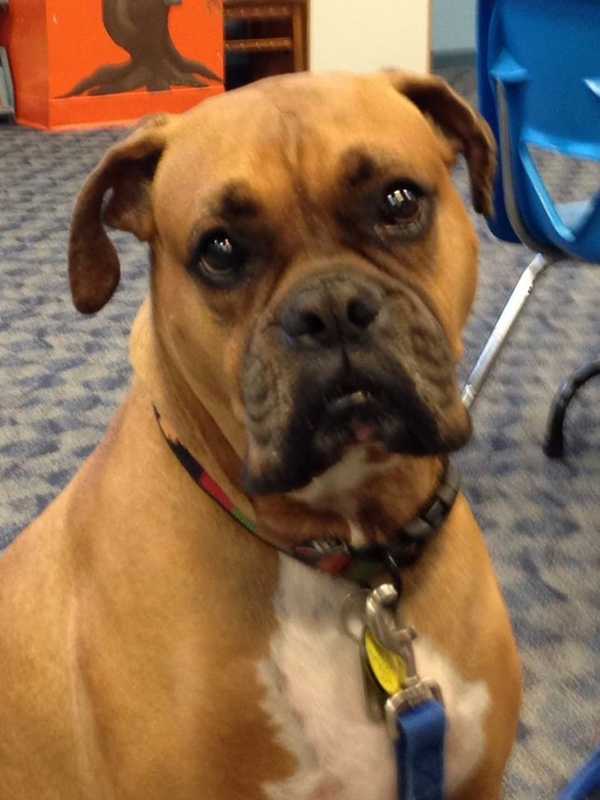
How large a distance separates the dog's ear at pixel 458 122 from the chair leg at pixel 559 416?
0.89 meters

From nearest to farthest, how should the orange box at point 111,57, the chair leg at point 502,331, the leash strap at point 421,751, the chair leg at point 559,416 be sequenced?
the leash strap at point 421,751, the chair leg at point 502,331, the chair leg at point 559,416, the orange box at point 111,57

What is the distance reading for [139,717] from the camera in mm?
984

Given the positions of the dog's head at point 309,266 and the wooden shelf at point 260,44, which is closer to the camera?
the dog's head at point 309,266

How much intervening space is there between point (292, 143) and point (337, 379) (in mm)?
203

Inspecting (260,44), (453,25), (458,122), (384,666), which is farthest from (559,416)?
(453,25)

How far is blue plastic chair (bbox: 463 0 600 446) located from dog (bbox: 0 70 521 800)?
0.56 m

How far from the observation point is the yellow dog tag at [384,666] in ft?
3.26

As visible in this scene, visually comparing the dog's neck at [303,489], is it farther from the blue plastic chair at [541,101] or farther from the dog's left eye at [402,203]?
the blue plastic chair at [541,101]

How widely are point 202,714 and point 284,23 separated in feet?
16.9

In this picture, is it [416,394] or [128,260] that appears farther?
[128,260]

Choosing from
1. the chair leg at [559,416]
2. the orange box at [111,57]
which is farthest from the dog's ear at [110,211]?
the orange box at [111,57]

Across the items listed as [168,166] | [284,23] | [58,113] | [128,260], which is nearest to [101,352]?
[128,260]

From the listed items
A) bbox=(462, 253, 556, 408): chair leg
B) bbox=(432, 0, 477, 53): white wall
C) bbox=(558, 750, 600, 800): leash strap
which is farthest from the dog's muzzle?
bbox=(432, 0, 477, 53): white wall

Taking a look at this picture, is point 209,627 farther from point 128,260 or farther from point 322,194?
point 128,260
